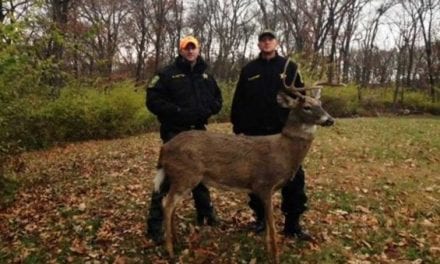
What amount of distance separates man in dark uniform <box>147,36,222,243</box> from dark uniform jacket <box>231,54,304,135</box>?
481 mm

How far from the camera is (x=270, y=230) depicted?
6023mm

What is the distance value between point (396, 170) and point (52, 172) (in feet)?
25.0

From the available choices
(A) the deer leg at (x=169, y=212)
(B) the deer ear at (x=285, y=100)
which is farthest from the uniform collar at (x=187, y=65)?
(A) the deer leg at (x=169, y=212)

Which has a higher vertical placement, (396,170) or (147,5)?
(147,5)

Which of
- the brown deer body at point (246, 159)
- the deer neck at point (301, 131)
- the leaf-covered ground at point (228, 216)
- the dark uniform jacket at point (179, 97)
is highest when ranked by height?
the dark uniform jacket at point (179, 97)

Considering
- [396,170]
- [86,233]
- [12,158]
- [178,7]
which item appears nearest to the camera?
Result: [86,233]

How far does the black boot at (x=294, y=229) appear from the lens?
674 centimetres

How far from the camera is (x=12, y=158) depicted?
10062 millimetres

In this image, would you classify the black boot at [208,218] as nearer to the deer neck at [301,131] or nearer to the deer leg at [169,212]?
the deer leg at [169,212]

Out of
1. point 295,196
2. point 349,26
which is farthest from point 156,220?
point 349,26

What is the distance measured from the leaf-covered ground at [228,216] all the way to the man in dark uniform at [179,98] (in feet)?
1.76

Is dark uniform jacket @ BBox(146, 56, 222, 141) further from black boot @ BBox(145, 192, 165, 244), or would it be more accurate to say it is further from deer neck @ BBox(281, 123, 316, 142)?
deer neck @ BBox(281, 123, 316, 142)

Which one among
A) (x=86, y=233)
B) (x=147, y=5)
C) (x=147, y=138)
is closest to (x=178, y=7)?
(x=147, y=5)

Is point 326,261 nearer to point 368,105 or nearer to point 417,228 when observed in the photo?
point 417,228
